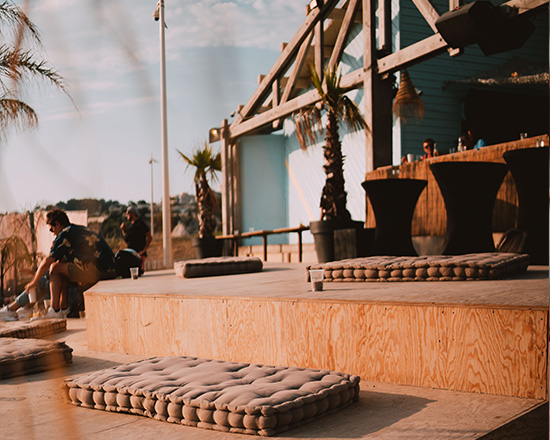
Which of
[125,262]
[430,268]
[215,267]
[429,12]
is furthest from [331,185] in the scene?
[430,268]

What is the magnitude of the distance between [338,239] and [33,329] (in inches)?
112

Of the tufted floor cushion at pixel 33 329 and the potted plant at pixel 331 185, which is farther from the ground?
the potted plant at pixel 331 185

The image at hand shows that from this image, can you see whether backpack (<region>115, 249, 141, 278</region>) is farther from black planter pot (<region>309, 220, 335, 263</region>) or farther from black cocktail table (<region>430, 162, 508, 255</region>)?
black cocktail table (<region>430, 162, 508, 255</region>)

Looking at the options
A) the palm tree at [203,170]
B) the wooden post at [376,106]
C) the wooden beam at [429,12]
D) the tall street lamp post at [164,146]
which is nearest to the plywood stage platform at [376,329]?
the palm tree at [203,170]

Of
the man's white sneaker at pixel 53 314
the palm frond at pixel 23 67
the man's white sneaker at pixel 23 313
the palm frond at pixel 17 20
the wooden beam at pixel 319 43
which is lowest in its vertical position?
the man's white sneaker at pixel 53 314

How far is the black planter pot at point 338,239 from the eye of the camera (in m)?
5.12

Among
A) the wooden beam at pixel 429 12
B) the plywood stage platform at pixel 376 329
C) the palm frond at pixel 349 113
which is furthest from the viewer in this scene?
the palm frond at pixel 349 113

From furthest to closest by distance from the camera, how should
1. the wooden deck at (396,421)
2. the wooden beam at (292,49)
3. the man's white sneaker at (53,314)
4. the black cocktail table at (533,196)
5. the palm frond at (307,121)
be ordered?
the wooden beam at (292,49) → the palm frond at (307,121) → the man's white sneaker at (53,314) → the black cocktail table at (533,196) → the wooden deck at (396,421)

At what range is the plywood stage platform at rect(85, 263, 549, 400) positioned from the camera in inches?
74.0

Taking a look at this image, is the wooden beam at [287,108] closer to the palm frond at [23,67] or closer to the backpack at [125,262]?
the backpack at [125,262]

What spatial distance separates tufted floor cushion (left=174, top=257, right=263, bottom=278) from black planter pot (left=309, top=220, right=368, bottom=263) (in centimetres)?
77

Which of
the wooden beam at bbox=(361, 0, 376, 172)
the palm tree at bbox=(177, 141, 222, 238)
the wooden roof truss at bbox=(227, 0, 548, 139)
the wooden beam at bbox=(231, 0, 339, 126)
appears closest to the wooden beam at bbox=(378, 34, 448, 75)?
the wooden roof truss at bbox=(227, 0, 548, 139)

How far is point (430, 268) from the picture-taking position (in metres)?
3.05

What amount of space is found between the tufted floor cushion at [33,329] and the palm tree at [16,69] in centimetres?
253
